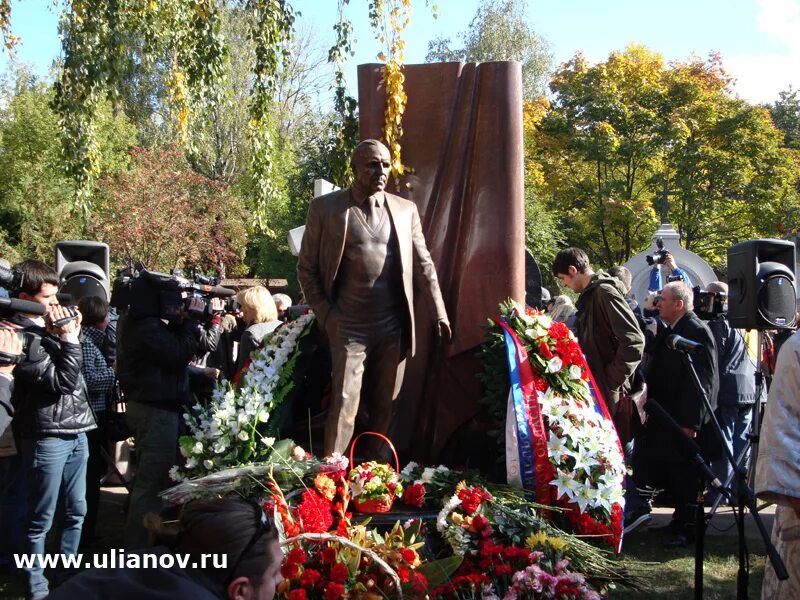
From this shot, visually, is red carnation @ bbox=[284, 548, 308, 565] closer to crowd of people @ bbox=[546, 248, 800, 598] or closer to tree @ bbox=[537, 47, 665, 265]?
crowd of people @ bbox=[546, 248, 800, 598]

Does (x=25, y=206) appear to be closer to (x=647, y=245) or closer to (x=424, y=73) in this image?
(x=647, y=245)

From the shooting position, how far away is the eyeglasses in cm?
201

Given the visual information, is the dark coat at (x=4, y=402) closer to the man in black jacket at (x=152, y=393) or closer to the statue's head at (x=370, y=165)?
the man in black jacket at (x=152, y=393)

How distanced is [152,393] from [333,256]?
1.47 metres

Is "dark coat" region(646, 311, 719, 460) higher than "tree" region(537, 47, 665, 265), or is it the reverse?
"tree" region(537, 47, 665, 265)

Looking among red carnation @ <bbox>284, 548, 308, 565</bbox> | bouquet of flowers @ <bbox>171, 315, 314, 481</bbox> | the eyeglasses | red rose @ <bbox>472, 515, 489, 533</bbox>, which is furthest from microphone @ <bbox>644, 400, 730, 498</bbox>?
the eyeglasses

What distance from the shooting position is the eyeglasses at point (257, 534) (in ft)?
6.60

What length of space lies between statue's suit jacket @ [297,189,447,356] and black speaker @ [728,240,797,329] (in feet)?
6.00

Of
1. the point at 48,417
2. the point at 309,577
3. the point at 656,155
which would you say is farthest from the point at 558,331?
the point at 656,155

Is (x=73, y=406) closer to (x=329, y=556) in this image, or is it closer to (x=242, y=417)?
(x=242, y=417)

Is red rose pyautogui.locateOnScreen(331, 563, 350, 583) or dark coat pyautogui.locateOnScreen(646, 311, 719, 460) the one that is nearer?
red rose pyautogui.locateOnScreen(331, 563, 350, 583)

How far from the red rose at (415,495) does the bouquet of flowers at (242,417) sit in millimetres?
860

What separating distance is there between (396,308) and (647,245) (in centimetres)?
2216

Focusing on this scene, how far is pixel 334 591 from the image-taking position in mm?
3926
